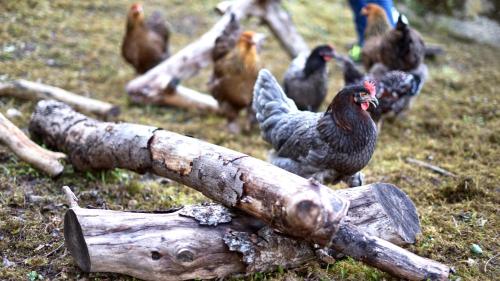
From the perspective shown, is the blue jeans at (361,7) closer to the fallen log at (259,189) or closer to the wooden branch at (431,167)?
the wooden branch at (431,167)

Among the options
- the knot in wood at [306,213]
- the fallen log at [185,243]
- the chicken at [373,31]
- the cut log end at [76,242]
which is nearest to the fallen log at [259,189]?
the knot in wood at [306,213]

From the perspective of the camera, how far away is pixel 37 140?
5266 mm

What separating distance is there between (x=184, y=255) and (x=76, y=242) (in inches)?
29.7

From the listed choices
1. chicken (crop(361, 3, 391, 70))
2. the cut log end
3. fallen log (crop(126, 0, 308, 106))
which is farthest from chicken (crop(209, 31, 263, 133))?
the cut log end

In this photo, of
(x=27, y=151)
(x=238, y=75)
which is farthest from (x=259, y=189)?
(x=238, y=75)

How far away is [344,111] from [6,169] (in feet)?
10.5

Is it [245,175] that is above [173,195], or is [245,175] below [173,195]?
above

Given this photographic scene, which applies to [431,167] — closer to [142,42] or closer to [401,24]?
[401,24]

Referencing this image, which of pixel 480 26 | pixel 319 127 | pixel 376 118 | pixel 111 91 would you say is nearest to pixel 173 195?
pixel 319 127

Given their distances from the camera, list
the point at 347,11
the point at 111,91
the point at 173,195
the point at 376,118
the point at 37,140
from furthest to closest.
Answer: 1. the point at 347,11
2. the point at 111,91
3. the point at 376,118
4. the point at 37,140
5. the point at 173,195

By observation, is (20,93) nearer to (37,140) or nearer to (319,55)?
(37,140)

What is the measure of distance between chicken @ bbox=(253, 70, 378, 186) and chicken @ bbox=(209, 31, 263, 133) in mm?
1671

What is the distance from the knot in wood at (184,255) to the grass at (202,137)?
0.53 m

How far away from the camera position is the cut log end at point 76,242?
3162 millimetres
